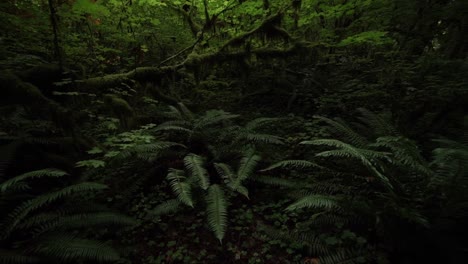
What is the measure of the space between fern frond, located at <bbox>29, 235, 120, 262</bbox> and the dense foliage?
0.01m

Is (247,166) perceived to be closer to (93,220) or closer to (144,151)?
(144,151)

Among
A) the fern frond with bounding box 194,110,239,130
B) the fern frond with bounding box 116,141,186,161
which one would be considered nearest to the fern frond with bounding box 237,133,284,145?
the fern frond with bounding box 194,110,239,130

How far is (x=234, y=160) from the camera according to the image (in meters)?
4.28

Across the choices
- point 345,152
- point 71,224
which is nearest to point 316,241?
point 345,152

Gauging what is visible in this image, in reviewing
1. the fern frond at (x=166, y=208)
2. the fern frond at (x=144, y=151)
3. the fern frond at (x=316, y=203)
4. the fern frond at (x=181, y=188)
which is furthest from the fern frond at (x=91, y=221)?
the fern frond at (x=316, y=203)

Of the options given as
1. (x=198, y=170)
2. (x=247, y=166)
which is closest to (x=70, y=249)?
(x=198, y=170)

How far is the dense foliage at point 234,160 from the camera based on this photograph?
253 centimetres

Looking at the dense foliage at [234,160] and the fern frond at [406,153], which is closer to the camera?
the dense foliage at [234,160]

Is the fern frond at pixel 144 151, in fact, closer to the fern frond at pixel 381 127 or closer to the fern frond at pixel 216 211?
the fern frond at pixel 216 211

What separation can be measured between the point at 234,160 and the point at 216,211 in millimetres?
1352

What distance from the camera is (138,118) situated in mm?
5281

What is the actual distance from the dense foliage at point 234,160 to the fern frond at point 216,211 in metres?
0.02

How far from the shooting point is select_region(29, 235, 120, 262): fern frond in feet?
8.00

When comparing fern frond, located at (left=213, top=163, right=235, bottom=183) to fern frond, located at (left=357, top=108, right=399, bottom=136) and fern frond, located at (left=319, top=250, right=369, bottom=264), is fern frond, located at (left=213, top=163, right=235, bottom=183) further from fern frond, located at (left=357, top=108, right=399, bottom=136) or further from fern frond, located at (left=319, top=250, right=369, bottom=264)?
fern frond, located at (left=357, top=108, right=399, bottom=136)
